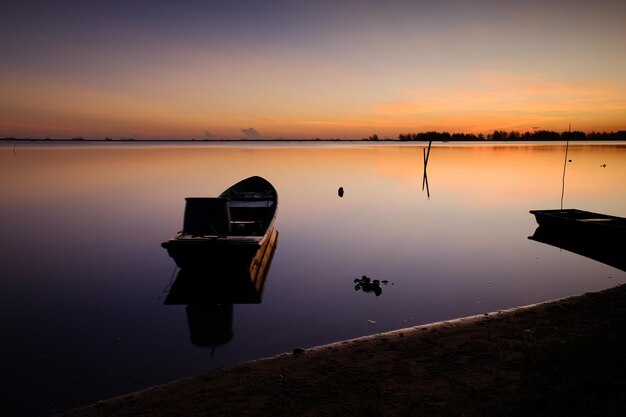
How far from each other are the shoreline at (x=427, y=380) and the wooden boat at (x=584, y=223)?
10.7 m

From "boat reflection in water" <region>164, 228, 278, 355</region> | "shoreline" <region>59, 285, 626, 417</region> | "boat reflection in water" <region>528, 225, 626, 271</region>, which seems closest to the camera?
"shoreline" <region>59, 285, 626, 417</region>

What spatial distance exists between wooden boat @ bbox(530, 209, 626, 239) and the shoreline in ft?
35.0

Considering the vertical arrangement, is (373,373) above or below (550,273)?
above

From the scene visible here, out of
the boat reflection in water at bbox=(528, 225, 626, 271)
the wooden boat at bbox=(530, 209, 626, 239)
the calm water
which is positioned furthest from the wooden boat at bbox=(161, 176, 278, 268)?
the wooden boat at bbox=(530, 209, 626, 239)

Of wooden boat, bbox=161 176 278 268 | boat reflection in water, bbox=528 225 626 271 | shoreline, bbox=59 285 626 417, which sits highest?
wooden boat, bbox=161 176 278 268

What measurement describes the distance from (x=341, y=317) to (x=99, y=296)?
8009 mm

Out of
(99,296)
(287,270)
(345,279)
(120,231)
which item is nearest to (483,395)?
(345,279)

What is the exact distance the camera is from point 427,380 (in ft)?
21.5

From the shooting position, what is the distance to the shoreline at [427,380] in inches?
224

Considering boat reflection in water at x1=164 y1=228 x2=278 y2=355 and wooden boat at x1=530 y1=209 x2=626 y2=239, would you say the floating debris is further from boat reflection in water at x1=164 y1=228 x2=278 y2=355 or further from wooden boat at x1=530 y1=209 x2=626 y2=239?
wooden boat at x1=530 y1=209 x2=626 y2=239

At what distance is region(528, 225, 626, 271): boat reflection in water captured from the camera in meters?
16.7

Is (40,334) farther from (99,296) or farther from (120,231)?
(120,231)

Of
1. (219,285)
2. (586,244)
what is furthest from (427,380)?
(586,244)

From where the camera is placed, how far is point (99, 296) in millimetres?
12562
